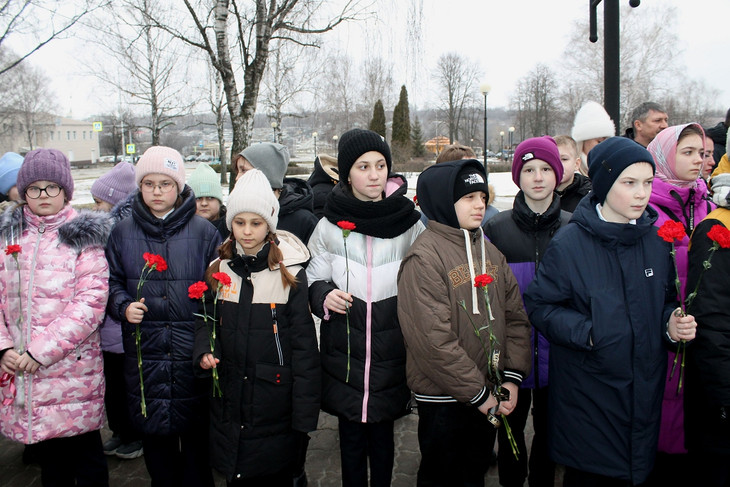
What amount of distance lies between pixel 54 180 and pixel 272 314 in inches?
60.1

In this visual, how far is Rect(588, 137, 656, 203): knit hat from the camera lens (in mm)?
2355

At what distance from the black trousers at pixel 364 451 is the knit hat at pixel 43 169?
2.14 metres

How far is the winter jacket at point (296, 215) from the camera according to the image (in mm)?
3725

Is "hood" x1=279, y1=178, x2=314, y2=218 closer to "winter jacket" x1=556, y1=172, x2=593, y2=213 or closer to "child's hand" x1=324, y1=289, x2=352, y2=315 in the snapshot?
"child's hand" x1=324, y1=289, x2=352, y2=315

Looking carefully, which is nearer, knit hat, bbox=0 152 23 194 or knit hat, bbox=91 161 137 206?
knit hat, bbox=0 152 23 194

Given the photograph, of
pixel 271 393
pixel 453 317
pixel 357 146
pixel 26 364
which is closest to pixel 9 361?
pixel 26 364

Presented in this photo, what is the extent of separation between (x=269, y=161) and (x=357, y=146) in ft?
4.30

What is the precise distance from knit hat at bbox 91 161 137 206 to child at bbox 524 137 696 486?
3501 millimetres

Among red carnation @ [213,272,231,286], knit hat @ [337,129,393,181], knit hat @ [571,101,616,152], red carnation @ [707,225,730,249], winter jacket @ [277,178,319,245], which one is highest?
knit hat @ [571,101,616,152]

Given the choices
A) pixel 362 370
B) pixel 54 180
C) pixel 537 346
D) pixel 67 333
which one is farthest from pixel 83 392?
pixel 537 346

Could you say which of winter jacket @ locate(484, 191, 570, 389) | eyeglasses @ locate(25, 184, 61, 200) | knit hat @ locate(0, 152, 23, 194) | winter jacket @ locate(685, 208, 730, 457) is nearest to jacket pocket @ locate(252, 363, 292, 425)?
winter jacket @ locate(484, 191, 570, 389)

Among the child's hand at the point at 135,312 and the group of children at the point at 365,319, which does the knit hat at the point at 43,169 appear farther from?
the child's hand at the point at 135,312

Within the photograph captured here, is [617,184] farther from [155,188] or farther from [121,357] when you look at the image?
[121,357]

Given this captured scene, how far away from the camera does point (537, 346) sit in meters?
2.88
